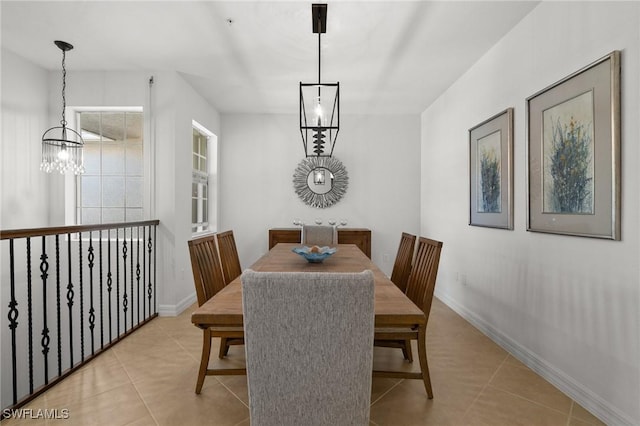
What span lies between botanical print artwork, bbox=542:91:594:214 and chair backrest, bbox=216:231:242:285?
2.38 meters

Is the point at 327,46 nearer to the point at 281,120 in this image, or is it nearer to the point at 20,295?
the point at 281,120

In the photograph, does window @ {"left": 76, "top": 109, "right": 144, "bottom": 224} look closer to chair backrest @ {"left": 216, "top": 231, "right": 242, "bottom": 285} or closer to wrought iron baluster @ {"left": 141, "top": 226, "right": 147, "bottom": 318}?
wrought iron baluster @ {"left": 141, "top": 226, "right": 147, "bottom": 318}

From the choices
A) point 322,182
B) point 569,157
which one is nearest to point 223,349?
point 569,157

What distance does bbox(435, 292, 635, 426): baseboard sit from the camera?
179cm

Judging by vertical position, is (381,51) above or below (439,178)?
above

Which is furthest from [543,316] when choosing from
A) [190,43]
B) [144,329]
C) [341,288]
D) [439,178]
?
[190,43]

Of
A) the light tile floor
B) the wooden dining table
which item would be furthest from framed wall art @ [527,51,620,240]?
the wooden dining table

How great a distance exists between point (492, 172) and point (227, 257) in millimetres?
2478

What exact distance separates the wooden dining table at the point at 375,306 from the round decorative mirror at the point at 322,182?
2388 millimetres

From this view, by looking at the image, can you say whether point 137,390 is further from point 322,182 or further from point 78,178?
point 322,182

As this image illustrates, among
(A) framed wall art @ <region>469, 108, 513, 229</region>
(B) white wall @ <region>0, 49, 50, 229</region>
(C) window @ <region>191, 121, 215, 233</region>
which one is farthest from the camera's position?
(C) window @ <region>191, 121, 215, 233</region>

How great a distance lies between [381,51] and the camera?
122 inches

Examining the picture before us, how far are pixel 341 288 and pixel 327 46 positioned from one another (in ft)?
8.30

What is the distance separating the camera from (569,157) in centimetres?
210
